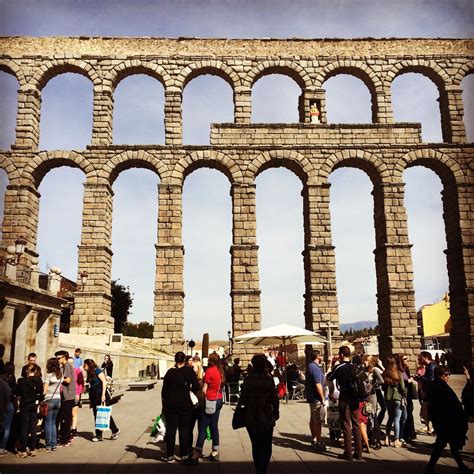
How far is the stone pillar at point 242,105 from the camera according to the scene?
28.7m

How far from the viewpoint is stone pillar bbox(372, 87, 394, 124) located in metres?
28.9

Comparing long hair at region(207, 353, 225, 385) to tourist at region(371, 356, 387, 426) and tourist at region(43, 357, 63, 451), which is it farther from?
tourist at region(371, 356, 387, 426)

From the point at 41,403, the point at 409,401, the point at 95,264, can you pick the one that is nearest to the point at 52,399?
the point at 41,403

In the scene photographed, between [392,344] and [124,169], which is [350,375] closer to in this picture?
[392,344]

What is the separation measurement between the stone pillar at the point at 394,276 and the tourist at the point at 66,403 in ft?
64.8

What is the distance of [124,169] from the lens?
28641mm

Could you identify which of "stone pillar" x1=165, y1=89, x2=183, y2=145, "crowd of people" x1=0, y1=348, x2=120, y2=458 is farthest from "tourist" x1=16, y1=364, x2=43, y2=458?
"stone pillar" x1=165, y1=89, x2=183, y2=145

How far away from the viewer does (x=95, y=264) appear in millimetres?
26125

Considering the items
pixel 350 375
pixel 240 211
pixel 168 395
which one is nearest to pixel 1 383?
pixel 168 395

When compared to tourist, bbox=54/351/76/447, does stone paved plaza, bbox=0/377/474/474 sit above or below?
below

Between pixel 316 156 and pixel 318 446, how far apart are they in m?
21.0

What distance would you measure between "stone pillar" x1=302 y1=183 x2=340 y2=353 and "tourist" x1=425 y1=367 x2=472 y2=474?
1758 centimetres

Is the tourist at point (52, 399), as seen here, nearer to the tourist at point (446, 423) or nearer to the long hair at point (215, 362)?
the long hair at point (215, 362)

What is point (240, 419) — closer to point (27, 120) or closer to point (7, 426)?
point (7, 426)
